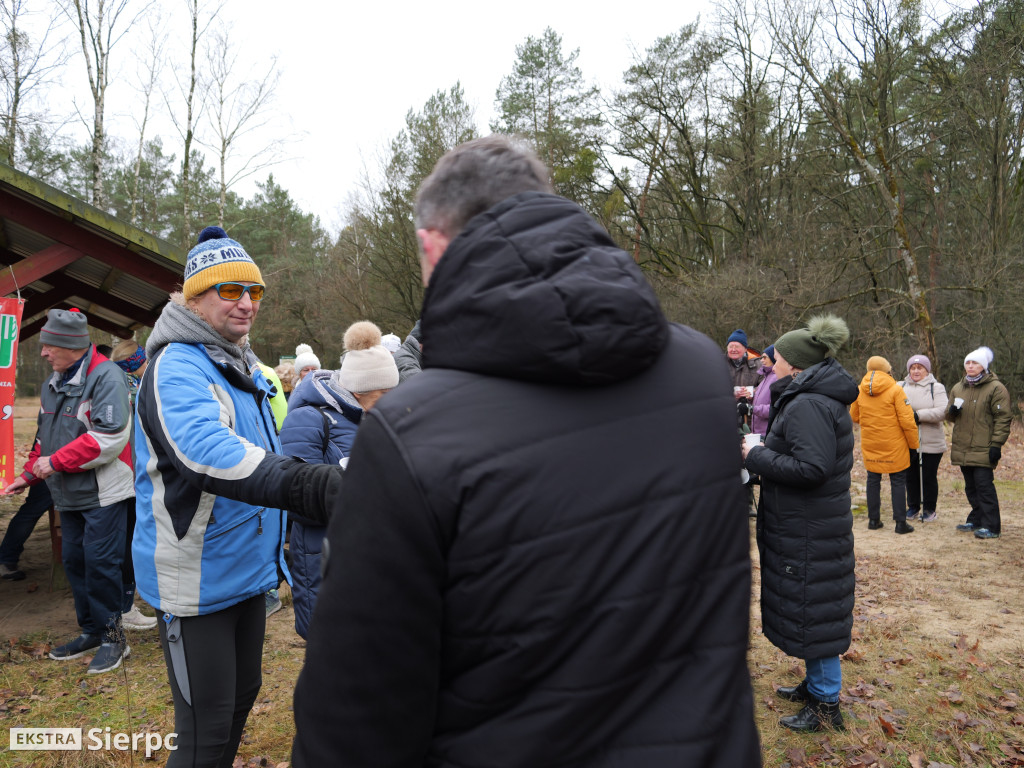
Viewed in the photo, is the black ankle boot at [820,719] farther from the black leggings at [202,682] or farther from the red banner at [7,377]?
the red banner at [7,377]

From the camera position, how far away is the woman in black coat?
3420 mm

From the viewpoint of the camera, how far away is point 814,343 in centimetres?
388


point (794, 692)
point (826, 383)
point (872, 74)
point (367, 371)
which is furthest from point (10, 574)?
point (872, 74)

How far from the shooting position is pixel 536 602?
0.97 metres

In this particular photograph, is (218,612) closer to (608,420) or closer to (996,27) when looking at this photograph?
(608,420)

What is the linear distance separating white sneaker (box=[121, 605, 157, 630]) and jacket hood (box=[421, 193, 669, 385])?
5327mm

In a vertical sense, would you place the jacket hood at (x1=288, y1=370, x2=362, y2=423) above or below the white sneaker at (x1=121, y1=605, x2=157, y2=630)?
above

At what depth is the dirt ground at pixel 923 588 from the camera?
518 cm

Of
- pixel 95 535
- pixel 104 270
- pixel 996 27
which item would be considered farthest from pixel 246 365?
pixel 996 27

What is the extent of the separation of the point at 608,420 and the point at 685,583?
1.00 ft

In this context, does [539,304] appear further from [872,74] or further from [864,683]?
[872,74]

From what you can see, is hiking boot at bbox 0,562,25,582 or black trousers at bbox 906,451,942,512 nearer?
hiking boot at bbox 0,562,25,582

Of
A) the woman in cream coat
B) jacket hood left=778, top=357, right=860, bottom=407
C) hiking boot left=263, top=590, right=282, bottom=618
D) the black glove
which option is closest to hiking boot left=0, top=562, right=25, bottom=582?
hiking boot left=263, top=590, right=282, bottom=618

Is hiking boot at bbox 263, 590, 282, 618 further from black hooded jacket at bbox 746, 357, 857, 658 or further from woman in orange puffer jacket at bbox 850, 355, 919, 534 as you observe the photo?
woman in orange puffer jacket at bbox 850, 355, 919, 534
